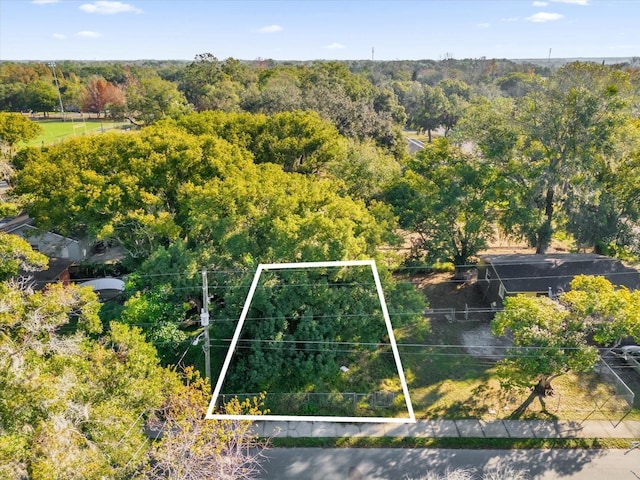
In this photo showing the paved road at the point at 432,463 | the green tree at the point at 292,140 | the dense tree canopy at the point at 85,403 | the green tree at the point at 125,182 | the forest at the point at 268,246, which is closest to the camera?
the dense tree canopy at the point at 85,403

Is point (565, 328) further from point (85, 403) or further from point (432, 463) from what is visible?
point (85, 403)

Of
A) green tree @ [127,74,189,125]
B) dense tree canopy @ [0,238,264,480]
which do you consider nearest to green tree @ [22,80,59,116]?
green tree @ [127,74,189,125]

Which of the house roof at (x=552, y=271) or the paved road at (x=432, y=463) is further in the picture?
the house roof at (x=552, y=271)

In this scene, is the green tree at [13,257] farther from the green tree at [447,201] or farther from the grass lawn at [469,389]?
the green tree at [447,201]

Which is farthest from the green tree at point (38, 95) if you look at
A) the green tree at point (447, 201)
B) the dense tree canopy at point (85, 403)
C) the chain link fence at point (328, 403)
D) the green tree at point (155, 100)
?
the chain link fence at point (328, 403)

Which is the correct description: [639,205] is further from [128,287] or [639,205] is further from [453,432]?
[128,287]

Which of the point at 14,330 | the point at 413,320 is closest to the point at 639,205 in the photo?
the point at 413,320
